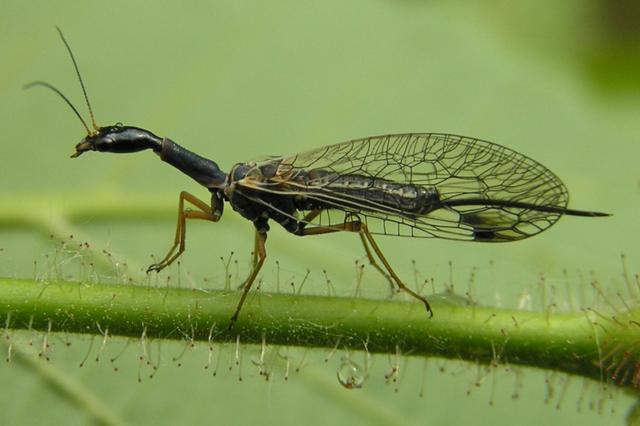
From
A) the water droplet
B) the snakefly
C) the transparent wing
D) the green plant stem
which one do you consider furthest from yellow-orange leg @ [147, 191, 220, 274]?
the water droplet

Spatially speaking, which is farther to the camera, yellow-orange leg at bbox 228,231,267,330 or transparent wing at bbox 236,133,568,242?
transparent wing at bbox 236,133,568,242

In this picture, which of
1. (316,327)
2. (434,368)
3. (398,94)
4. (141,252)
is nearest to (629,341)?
(316,327)

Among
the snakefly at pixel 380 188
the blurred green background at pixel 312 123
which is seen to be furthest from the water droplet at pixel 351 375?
the blurred green background at pixel 312 123

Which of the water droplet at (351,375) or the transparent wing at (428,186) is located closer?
the water droplet at (351,375)

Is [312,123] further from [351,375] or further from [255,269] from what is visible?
[351,375]

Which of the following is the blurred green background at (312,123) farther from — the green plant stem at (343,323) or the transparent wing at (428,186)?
the green plant stem at (343,323)

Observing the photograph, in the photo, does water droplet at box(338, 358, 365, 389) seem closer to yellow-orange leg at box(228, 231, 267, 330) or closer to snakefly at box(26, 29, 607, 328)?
yellow-orange leg at box(228, 231, 267, 330)
